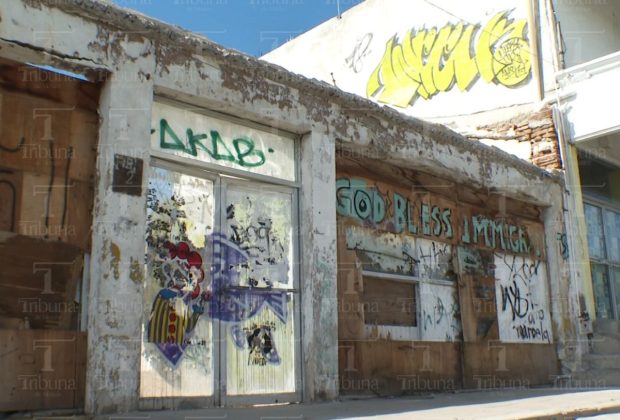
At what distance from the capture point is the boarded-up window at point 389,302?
8.07m

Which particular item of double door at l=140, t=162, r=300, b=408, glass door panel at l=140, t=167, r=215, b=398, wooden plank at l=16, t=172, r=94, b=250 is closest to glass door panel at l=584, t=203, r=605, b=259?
double door at l=140, t=162, r=300, b=408

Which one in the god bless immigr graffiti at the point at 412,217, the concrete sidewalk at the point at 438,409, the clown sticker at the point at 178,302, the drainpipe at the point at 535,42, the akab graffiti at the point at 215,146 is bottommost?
the concrete sidewalk at the point at 438,409

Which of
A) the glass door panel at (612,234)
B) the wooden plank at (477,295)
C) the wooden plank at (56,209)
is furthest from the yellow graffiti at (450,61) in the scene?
the wooden plank at (56,209)

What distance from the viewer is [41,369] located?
5.15 meters

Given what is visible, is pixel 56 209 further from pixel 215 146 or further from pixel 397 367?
pixel 397 367

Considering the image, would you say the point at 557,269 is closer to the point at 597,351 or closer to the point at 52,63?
the point at 597,351

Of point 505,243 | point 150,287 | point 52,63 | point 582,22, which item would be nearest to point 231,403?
point 150,287

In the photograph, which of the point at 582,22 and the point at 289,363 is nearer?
the point at 289,363

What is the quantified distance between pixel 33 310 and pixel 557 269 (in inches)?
344

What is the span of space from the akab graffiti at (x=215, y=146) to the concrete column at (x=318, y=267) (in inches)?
21.5

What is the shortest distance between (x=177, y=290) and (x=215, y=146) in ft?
4.93

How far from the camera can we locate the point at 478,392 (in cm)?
878

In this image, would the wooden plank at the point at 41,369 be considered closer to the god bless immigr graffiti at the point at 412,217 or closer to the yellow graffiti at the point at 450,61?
the god bless immigr graffiti at the point at 412,217

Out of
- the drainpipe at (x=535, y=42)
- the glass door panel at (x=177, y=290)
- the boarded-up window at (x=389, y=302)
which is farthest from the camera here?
the drainpipe at (x=535, y=42)
